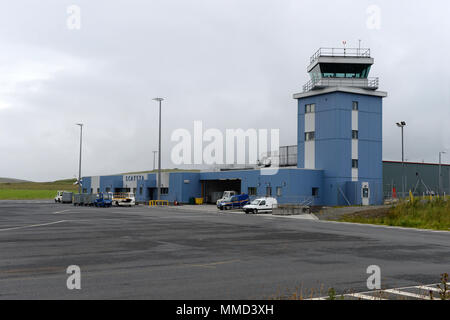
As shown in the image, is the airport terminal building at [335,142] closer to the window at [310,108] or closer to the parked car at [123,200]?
the window at [310,108]

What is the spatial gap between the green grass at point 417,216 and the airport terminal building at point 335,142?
1580 cm

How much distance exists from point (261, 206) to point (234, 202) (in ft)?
25.2

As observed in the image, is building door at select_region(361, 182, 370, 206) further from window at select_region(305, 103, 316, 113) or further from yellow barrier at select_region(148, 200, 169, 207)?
yellow barrier at select_region(148, 200, 169, 207)

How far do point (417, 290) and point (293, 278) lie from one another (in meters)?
2.68

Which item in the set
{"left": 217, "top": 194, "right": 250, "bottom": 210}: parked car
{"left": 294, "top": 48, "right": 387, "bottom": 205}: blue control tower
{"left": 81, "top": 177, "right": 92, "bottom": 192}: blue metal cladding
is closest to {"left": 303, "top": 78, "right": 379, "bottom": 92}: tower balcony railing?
{"left": 294, "top": 48, "right": 387, "bottom": 205}: blue control tower

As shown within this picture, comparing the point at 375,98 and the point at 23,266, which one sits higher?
the point at 375,98

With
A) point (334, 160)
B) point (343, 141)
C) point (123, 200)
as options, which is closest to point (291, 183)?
point (334, 160)

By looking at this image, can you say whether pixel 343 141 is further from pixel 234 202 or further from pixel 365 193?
pixel 234 202

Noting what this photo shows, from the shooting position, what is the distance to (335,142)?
179 ft

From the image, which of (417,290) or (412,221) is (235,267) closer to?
(417,290)

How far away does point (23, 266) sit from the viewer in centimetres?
1233
